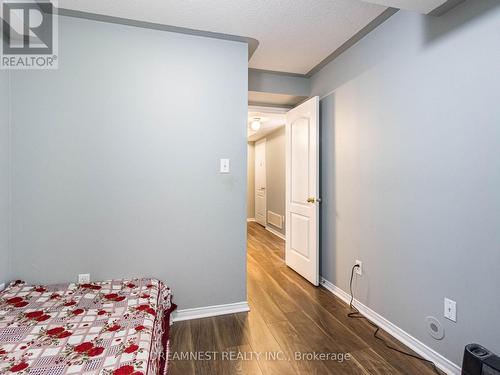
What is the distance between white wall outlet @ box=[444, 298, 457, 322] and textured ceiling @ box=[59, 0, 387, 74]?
6.67 ft

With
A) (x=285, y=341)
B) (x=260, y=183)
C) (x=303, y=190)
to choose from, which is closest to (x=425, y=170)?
(x=303, y=190)

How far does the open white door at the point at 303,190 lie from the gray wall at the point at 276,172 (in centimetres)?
179

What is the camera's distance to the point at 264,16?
6.27 feet

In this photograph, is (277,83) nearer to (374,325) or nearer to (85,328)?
(374,325)

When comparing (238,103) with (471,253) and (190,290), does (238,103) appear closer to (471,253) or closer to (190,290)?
(190,290)

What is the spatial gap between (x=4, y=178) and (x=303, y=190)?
2.63 m

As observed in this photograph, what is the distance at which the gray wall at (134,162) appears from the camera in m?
1.86

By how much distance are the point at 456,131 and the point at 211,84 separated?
1.77 m

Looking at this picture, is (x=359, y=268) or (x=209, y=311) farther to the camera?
(x=359, y=268)

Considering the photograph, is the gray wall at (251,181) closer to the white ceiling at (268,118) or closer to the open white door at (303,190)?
the white ceiling at (268,118)

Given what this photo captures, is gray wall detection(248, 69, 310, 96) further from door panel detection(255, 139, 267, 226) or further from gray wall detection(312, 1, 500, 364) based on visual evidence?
door panel detection(255, 139, 267, 226)

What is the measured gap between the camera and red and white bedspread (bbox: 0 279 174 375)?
1.10 metres

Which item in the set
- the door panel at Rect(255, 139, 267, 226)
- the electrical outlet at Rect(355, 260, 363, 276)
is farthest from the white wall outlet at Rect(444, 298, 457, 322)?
the door panel at Rect(255, 139, 267, 226)

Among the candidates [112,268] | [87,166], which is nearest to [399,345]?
[112,268]
